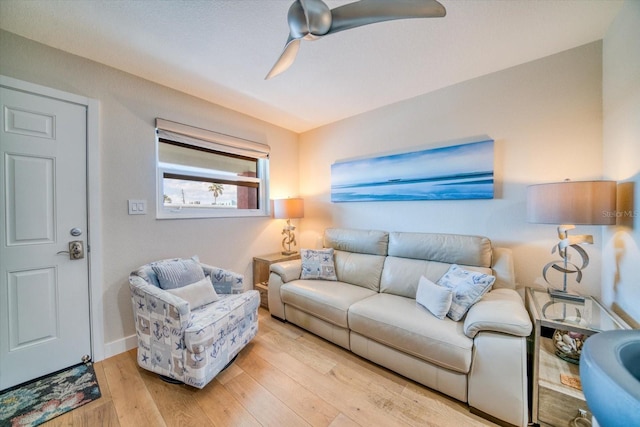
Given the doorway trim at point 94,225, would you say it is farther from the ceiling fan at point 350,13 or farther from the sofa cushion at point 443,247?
the sofa cushion at point 443,247

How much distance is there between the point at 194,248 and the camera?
2.54 m

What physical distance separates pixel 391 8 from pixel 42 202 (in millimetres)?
2587

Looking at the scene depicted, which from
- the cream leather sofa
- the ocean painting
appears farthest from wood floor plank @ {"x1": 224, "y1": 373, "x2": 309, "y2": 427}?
the ocean painting

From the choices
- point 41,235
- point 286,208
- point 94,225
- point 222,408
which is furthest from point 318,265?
point 41,235

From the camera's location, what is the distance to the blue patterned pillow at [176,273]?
1984 millimetres

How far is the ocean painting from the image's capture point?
2.20 meters

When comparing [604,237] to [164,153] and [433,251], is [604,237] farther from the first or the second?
[164,153]

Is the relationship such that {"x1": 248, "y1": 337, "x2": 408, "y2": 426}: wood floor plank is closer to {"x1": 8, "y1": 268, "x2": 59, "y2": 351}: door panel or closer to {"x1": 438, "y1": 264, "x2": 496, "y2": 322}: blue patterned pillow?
{"x1": 438, "y1": 264, "x2": 496, "y2": 322}: blue patterned pillow

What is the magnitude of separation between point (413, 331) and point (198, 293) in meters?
1.68

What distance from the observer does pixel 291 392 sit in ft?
5.33

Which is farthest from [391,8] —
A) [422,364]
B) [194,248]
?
[194,248]

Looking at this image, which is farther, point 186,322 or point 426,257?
point 426,257

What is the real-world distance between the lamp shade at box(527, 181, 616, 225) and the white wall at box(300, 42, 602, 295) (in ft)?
1.71

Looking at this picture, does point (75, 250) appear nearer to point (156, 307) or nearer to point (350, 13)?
point (156, 307)
